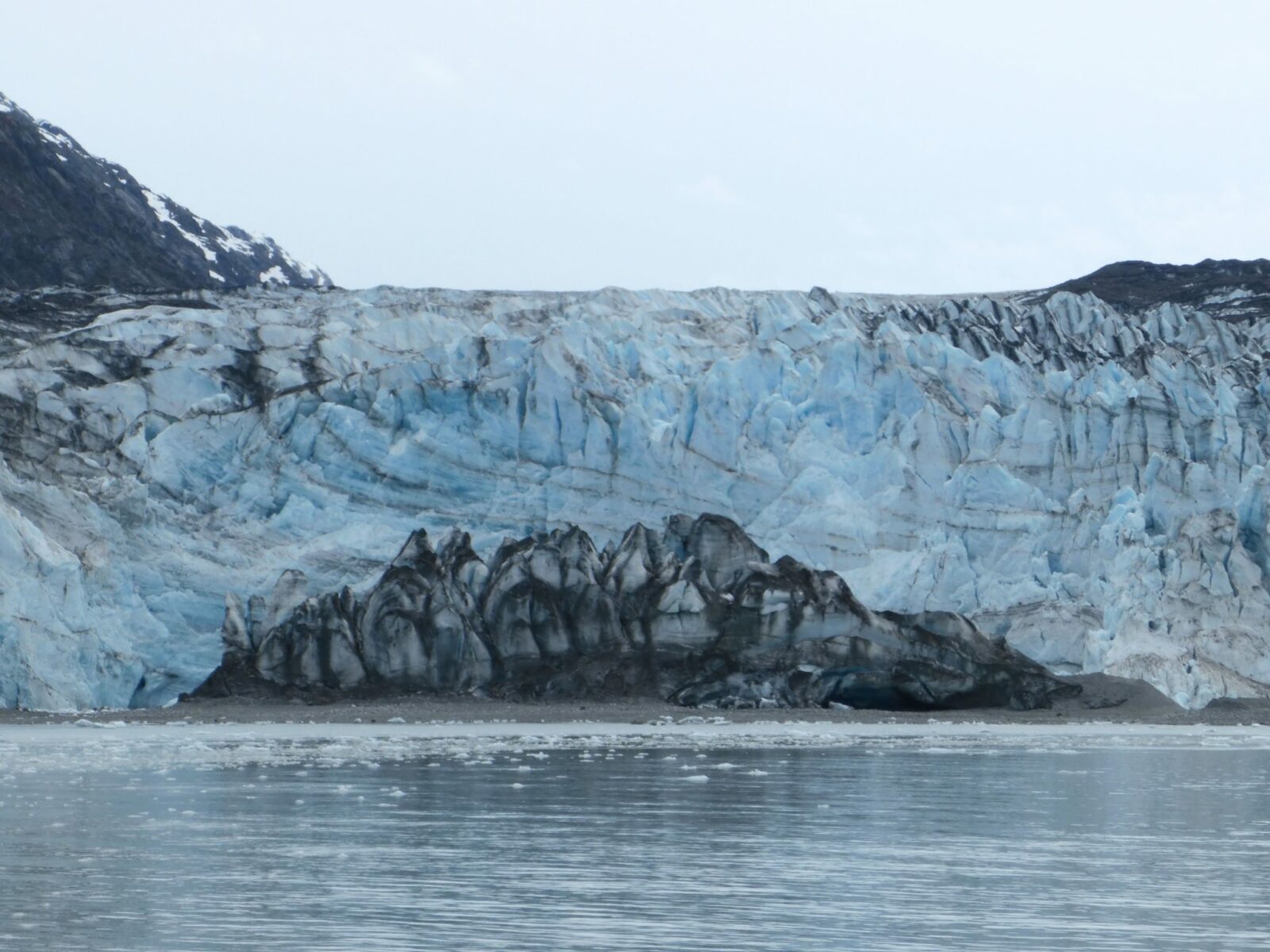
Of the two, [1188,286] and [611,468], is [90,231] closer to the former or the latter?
[611,468]

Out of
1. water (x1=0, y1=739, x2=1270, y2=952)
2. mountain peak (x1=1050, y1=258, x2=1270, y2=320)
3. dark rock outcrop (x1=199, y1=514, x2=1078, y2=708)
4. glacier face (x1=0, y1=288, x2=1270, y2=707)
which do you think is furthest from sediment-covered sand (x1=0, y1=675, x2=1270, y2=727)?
mountain peak (x1=1050, y1=258, x2=1270, y2=320)

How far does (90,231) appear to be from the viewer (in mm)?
51250

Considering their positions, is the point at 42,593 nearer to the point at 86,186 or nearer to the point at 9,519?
the point at 9,519

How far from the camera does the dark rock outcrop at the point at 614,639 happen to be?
83.5ft

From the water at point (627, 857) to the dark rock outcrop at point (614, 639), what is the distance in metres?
Result: 9.64

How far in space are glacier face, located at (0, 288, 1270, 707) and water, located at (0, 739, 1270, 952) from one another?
1071 cm

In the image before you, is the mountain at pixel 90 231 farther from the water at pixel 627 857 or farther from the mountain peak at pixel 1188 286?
the water at pixel 627 857

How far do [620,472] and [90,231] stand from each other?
90.0 ft

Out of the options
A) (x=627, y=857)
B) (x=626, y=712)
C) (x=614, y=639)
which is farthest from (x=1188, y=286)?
(x=627, y=857)

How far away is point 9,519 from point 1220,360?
2703 cm

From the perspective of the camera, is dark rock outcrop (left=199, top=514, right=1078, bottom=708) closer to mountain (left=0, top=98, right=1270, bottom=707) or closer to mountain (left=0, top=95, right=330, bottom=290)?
mountain (left=0, top=98, right=1270, bottom=707)

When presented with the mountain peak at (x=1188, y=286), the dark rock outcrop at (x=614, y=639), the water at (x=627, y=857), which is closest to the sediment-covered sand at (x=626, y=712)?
the dark rock outcrop at (x=614, y=639)

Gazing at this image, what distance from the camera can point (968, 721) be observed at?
2522cm

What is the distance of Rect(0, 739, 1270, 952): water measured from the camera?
285 inches
